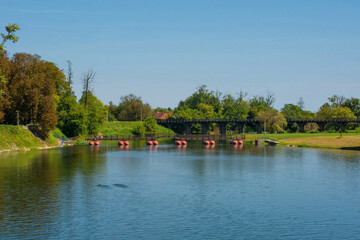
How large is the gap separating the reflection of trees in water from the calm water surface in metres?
0.08

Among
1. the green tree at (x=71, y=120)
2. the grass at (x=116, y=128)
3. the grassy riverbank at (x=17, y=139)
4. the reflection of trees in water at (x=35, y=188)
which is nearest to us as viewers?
the reflection of trees in water at (x=35, y=188)

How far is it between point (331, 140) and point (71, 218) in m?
105

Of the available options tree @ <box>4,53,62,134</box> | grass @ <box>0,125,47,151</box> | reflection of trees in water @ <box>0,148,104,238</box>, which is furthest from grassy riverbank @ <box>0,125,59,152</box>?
reflection of trees in water @ <box>0,148,104,238</box>

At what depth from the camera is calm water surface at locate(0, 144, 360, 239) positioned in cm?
3078

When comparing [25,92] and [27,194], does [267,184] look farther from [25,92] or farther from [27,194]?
[25,92]

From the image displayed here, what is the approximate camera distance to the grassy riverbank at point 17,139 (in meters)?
94.6

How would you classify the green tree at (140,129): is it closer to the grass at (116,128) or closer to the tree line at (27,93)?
the grass at (116,128)

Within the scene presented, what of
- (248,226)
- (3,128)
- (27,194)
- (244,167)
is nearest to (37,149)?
(3,128)

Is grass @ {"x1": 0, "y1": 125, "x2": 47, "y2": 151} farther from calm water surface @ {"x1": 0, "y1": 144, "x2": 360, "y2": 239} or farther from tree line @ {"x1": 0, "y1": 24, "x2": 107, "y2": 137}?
calm water surface @ {"x1": 0, "y1": 144, "x2": 360, "y2": 239}

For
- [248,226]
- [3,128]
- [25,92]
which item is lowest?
[248,226]

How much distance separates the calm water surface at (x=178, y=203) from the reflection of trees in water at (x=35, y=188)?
0.08 meters

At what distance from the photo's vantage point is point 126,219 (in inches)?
1339

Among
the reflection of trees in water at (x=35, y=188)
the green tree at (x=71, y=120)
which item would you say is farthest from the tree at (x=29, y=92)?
the reflection of trees in water at (x=35, y=188)

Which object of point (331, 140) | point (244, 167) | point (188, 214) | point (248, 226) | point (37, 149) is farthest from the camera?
point (331, 140)
